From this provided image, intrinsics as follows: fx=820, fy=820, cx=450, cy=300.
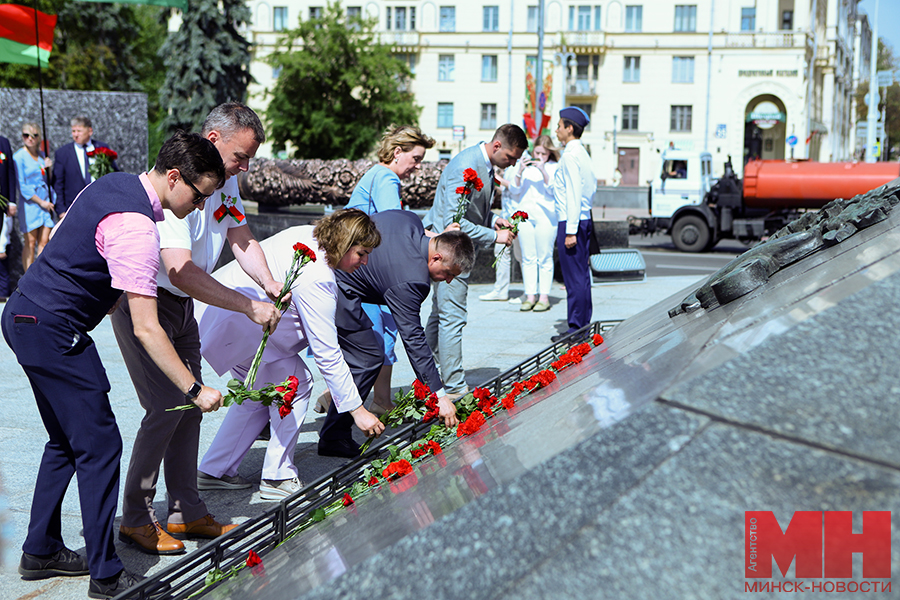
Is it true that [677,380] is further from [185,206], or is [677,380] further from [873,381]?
[185,206]

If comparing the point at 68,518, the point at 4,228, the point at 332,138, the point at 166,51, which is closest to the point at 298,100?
the point at 332,138

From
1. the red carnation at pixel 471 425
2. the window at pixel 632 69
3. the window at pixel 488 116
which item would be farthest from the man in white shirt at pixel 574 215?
the window at pixel 632 69

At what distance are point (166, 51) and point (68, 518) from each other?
104 feet

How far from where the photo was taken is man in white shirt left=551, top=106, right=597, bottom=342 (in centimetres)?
652

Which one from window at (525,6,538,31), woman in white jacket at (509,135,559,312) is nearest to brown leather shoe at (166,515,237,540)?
woman in white jacket at (509,135,559,312)

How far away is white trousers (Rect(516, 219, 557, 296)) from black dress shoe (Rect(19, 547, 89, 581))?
250 inches

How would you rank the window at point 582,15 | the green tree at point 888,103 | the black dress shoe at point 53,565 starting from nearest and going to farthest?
1. the black dress shoe at point 53,565
2. the window at point 582,15
3. the green tree at point 888,103

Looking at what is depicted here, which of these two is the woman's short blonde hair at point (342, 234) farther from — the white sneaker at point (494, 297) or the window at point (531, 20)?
the window at point (531, 20)

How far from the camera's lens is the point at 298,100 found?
139 feet

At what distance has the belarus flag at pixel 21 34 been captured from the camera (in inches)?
368

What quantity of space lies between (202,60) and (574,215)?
1116 inches

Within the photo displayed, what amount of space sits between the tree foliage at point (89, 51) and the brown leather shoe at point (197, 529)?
32.7 m

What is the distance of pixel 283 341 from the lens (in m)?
3.78

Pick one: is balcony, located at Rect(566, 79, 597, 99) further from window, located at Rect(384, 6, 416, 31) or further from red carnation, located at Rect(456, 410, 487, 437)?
red carnation, located at Rect(456, 410, 487, 437)
